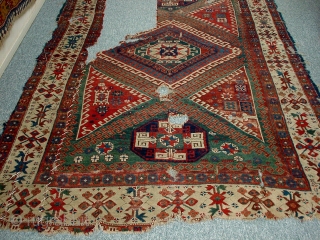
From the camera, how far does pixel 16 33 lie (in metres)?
3.20

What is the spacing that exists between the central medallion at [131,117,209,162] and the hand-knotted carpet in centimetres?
139

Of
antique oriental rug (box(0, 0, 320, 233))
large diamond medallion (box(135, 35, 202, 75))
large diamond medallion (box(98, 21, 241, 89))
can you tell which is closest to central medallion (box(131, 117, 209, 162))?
antique oriental rug (box(0, 0, 320, 233))

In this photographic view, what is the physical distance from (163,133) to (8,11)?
1650 mm

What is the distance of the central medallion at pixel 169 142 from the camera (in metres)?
2.23

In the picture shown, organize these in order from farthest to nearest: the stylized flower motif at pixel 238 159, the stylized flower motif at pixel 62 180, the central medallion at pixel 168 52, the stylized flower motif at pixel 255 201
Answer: the central medallion at pixel 168 52, the stylized flower motif at pixel 238 159, the stylized flower motif at pixel 62 180, the stylized flower motif at pixel 255 201

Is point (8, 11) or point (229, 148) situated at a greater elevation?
point (8, 11)

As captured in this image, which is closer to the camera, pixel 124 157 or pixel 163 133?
pixel 124 157

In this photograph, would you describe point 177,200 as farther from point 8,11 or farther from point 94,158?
point 8,11

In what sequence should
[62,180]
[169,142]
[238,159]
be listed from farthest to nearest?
[169,142] < [238,159] < [62,180]

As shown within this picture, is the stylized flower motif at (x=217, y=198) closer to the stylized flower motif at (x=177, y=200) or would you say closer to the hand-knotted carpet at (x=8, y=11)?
the stylized flower motif at (x=177, y=200)

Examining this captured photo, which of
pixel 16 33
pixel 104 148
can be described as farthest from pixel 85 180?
pixel 16 33

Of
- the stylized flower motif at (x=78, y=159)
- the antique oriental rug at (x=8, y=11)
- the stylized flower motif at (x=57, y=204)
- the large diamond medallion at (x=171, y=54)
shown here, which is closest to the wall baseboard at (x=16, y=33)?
the antique oriental rug at (x=8, y=11)

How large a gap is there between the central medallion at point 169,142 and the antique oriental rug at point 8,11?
139cm

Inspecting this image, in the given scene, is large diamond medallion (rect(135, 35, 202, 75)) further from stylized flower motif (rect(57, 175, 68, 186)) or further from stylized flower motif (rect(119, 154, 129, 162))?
stylized flower motif (rect(57, 175, 68, 186))
